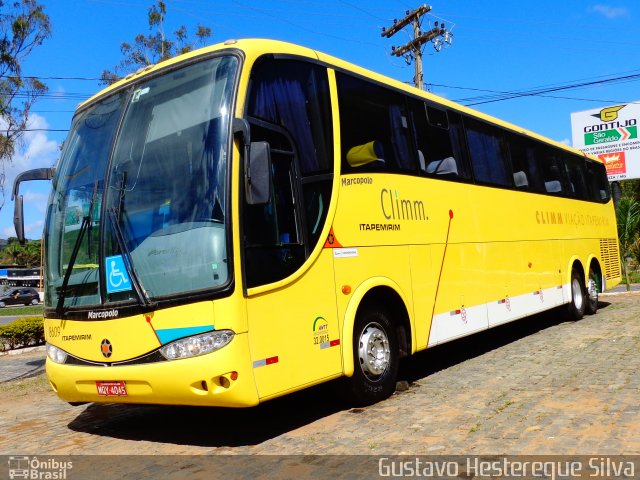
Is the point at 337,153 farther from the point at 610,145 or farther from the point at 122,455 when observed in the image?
the point at 610,145

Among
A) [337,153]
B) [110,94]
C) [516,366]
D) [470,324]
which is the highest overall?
[110,94]

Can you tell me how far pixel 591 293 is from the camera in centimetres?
1355

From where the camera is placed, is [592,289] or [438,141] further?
[592,289]

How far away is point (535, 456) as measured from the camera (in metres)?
4.57

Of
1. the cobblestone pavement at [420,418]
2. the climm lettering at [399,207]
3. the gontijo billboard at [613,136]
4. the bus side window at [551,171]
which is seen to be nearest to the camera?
the cobblestone pavement at [420,418]

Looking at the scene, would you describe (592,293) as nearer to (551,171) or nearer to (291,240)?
(551,171)

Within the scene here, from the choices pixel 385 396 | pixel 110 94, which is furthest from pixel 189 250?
pixel 385 396

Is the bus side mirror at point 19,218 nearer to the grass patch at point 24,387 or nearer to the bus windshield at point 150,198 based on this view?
the bus windshield at point 150,198

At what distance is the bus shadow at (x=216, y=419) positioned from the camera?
230 inches

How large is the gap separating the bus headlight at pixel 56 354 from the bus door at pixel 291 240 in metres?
2.09

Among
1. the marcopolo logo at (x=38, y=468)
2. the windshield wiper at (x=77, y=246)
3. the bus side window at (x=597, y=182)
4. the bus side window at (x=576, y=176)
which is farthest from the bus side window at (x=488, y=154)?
the marcopolo logo at (x=38, y=468)

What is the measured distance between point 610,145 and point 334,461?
31276 millimetres

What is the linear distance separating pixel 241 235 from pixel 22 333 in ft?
34.9

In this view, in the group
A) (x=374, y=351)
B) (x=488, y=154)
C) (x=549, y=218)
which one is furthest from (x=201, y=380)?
(x=549, y=218)
